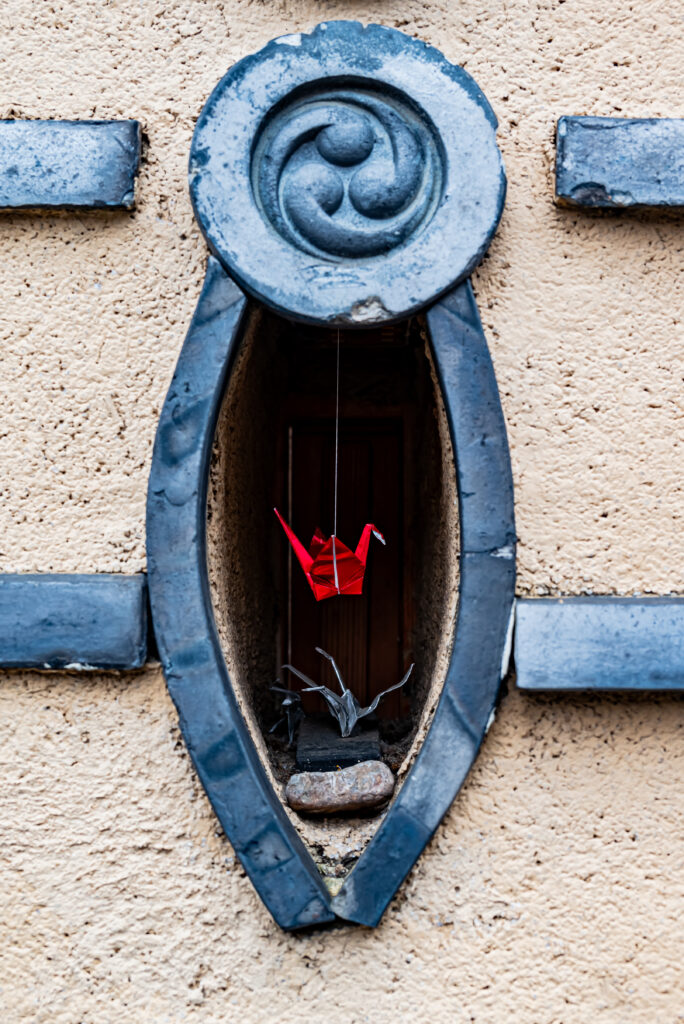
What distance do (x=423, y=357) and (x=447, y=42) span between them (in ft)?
2.49

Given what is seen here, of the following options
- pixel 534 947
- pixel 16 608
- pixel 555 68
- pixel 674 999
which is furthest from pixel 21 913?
pixel 555 68

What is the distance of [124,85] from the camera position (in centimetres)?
150

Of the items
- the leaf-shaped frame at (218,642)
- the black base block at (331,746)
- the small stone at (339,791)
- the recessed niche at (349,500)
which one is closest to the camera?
the leaf-shaped frame at (218,642)

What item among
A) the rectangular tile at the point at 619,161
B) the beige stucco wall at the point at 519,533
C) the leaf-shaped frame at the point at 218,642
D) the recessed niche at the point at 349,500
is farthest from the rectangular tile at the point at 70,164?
the rectangular tile at the point at 619,161

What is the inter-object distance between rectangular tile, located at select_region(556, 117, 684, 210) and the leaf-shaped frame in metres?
0.31

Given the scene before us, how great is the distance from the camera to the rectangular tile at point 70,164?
4.75ft

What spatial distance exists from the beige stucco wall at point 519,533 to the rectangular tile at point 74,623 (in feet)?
0.21

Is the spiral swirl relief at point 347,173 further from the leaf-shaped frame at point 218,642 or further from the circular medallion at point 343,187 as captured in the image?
the leaf-shaped frame at point 218,642

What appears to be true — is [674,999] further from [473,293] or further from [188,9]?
[188,9]

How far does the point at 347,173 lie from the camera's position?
1.47 m

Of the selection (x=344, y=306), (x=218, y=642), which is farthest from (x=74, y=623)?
(x=344, y=306)

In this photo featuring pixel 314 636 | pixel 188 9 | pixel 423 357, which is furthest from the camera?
pixel 314 636

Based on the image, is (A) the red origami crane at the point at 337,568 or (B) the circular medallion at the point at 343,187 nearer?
(B) the circular medallion at the point at 343,187

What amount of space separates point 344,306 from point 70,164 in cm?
62
